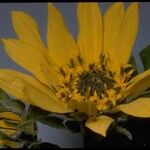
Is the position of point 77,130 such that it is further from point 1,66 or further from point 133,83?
point 1,66

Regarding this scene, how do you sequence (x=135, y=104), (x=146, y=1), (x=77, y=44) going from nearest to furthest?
(x=135, y=104)
(x=77, y=44)
(x=146, y=1)

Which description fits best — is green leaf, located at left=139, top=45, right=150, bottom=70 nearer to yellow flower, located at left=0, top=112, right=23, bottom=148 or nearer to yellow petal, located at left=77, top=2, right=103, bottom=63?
yellow petal, located at left=77, top=2, right=103, bottom=63

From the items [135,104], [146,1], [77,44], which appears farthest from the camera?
[146,1]

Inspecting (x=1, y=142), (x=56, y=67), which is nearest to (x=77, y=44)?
(x=56, y=67)

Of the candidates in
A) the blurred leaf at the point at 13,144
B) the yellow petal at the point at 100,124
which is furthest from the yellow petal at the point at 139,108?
the blurred leaf at the point at 13,144

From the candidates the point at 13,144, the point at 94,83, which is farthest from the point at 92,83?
the point at 13,144

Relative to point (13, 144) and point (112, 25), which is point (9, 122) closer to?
point (13, 144)

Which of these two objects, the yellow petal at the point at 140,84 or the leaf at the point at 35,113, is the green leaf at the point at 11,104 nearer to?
the leaf at the point at 35,113
